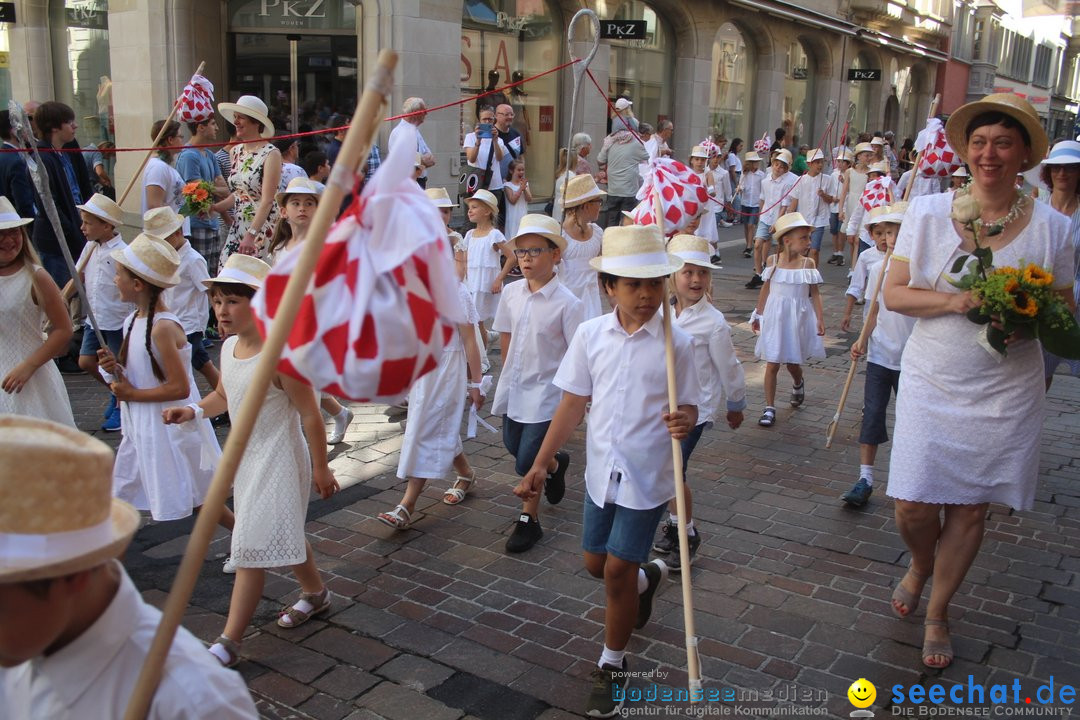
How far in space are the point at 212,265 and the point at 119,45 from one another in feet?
21.6

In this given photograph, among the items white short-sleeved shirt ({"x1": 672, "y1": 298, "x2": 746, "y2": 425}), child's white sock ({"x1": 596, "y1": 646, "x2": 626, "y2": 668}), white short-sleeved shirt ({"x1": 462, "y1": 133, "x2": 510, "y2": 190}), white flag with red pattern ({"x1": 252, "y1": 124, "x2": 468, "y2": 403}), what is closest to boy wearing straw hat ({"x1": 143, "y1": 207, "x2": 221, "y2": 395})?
white short-sleeved shirt ({"x1": 672, "y1": 298, "x2": 746, "y2": 425})

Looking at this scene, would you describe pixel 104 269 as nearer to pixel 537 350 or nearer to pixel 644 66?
pixel 537 350

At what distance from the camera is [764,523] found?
5820mm

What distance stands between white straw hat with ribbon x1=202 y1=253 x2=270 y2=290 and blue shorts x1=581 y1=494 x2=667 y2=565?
70.3 inches

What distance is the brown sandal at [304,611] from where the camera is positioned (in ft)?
14.5

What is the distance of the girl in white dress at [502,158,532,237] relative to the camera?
13109mm

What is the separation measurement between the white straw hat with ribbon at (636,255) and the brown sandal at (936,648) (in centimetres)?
197

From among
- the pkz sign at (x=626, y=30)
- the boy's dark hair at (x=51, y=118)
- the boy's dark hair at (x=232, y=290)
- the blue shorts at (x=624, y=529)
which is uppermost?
the pkz sign at (x=626, y=30)

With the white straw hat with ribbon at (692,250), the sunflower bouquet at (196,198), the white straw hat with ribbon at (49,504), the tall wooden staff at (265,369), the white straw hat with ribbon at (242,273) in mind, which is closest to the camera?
the white straw hat with ribbon at (49,504)

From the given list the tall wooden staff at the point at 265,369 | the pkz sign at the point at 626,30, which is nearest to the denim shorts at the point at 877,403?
the tall wooden staff at the point at 265,369

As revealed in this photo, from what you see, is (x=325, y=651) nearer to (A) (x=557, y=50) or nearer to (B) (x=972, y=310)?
(B) (x=972, y=310)

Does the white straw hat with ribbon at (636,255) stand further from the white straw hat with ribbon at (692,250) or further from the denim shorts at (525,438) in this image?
the white straw hat with ribbon at (692,250)

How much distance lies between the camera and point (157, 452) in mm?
4938

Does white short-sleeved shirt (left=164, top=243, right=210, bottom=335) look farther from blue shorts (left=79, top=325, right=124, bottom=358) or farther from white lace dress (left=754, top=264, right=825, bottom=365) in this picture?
white lace dress (left=754, top=264, right=825, bottom=365)
